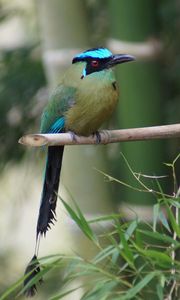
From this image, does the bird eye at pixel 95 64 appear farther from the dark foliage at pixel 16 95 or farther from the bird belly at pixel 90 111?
the dark foliage at pixel 16 95

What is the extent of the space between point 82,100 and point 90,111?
0.15ft

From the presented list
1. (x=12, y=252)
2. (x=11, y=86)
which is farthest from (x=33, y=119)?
(x=12, y=252)

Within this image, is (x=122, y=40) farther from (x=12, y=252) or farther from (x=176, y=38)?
(x=12, y=252)

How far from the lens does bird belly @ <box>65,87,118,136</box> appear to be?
7.97 ft

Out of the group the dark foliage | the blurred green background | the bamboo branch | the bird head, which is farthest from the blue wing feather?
the dark foliage

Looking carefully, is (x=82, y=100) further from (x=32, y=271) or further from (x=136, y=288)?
(x=136, y=288)

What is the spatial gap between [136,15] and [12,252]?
1.50 metres

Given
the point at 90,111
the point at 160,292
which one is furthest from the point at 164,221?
the point at 90,111

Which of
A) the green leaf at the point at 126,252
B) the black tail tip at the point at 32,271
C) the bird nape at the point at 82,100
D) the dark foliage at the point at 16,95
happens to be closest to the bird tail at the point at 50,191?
the bird nape at the point at 82,100

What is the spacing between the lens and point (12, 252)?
4090 mm

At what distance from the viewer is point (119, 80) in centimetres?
308

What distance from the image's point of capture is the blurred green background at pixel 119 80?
118 inches

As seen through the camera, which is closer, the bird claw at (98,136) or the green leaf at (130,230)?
the green leaf at (130,230)

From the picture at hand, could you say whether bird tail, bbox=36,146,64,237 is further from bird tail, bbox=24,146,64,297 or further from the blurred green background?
the blurred green background
